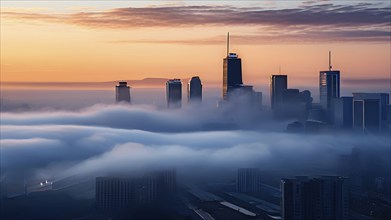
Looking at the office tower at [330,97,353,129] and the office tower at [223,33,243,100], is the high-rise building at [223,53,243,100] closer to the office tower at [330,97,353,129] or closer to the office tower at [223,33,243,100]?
the office tower at [223,33,243,100]

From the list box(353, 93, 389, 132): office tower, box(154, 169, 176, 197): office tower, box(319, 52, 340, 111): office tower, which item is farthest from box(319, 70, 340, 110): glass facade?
box(154, 169, 176, 197): office tower

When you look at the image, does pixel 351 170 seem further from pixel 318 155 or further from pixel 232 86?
pixel 232 86

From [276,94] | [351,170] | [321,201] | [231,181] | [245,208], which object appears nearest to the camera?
[321,201]

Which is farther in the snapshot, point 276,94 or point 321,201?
point 276,94

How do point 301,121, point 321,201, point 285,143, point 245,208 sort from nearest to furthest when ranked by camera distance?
point 321,201
point 245,208
point 285,143
point 301,121

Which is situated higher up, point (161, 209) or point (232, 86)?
point (232, 86)

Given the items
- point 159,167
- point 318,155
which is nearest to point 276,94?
point 318,155

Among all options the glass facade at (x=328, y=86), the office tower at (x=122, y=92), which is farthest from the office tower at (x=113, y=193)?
the glass facade at (x=328, y=86)
